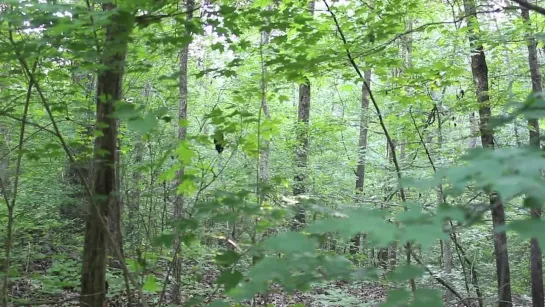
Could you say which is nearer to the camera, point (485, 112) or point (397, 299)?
point (397, 299)

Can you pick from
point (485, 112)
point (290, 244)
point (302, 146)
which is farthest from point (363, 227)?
point (302, 146)

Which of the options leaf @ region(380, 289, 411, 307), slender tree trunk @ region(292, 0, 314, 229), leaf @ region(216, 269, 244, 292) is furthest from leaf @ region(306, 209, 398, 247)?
slender tree trunk @ region(292, 0, 314, 229)

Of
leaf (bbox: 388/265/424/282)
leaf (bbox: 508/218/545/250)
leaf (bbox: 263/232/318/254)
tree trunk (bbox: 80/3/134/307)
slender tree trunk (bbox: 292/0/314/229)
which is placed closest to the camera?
leaf (bbox: 508/218/545/250)

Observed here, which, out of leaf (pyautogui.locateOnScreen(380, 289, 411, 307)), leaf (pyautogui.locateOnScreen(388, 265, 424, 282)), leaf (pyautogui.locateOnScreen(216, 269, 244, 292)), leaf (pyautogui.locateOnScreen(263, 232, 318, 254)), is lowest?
leaf (pyautogui.locateOnScreen(216, 269, 244, 292))

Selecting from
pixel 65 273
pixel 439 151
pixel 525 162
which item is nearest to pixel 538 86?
pixel 439 151

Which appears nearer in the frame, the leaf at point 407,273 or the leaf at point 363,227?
the leaf at point 363,227

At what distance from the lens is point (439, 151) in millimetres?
6434

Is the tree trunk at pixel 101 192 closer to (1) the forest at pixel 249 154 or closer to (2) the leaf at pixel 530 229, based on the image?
(1) the forest at pixel 249 154

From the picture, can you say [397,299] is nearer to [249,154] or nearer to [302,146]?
[249,154]

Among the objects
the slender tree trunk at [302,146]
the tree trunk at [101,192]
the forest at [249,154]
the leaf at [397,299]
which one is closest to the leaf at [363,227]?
the forest at [249,154]

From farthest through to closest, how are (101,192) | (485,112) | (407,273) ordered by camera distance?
(485,112)
(101,192)
(407,273)

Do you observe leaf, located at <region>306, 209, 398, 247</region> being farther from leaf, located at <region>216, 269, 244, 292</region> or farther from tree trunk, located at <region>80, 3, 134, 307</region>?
tree trunk, located at <region>80, 3, 134, 307</region>

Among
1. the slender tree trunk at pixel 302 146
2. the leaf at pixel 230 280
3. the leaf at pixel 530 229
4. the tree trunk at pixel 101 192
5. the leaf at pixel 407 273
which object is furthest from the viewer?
the slender tree trunk at pixel 302 146

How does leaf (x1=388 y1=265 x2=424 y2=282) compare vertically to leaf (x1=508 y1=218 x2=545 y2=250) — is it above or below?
below
